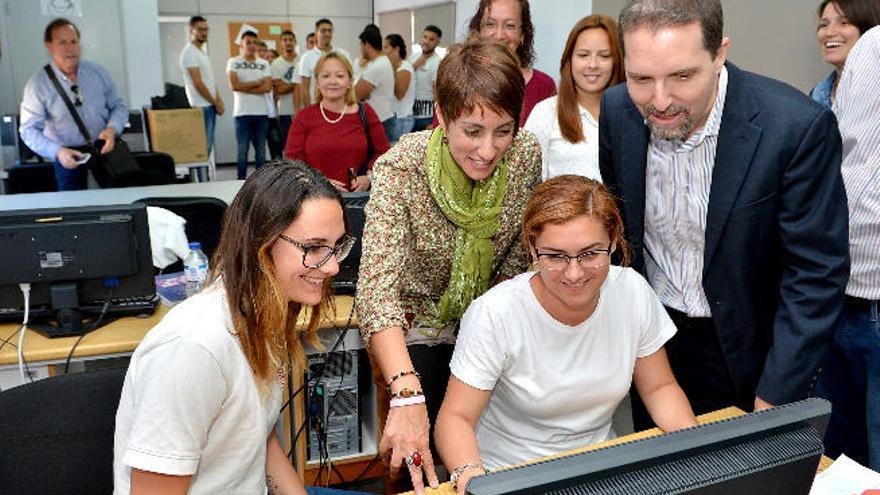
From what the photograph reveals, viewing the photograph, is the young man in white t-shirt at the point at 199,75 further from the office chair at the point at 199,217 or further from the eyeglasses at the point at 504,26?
the eyeglasses at the point at 504,26

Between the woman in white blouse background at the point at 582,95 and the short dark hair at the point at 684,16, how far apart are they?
3.66 feet

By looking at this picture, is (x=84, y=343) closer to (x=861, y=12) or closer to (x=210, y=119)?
(x=861, y=12)

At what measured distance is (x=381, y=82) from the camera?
6.41 meters

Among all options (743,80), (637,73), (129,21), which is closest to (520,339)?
(637,73)

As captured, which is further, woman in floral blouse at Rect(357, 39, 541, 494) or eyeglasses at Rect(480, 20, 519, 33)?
eyeglasses at Rect(480, 20, 519, 33)

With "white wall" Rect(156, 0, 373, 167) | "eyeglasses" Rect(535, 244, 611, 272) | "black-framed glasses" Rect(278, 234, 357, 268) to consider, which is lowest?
"eyeglasses" Rect(535, 244, 611, 272)

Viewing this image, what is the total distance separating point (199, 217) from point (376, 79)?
12.3 feet

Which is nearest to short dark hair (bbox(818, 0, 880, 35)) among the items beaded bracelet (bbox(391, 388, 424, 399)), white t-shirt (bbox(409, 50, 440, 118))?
beaded bracelet (bbox(391, 388, 424, 399))

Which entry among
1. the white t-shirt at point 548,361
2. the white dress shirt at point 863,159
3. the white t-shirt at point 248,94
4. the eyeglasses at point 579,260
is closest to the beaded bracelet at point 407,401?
the white t-shirt at point 548,361

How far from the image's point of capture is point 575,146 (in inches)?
96.9

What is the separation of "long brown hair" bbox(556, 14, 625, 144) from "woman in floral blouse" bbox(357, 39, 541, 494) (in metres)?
0.64

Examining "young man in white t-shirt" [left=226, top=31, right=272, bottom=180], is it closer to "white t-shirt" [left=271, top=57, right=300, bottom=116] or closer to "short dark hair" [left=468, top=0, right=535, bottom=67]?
"white t-shirt" [left=271, top=57, right=300, bottom=116]

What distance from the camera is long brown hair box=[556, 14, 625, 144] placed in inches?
97.0

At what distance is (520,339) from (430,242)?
1.11 ft
